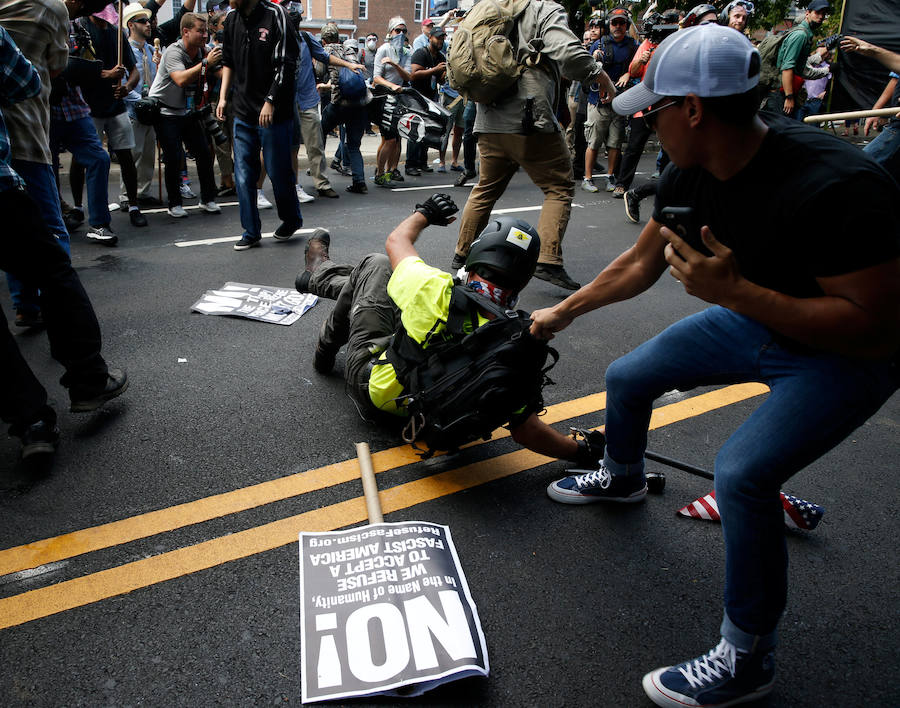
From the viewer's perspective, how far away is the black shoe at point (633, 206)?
7.46 m

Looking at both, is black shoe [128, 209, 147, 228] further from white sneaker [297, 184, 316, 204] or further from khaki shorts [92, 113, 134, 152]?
white sneaker [297, 184, 316, 204]

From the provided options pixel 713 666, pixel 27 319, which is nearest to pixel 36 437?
pixel 27 319

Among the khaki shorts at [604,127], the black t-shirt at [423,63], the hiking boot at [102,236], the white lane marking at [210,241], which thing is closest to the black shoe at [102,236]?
the hiking boot at [102,236]

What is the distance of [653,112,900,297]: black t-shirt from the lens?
4.99 ft

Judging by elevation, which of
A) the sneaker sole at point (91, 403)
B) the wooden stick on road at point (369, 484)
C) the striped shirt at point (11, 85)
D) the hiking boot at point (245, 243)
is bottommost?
the wooden stick on road at point (369, 484)

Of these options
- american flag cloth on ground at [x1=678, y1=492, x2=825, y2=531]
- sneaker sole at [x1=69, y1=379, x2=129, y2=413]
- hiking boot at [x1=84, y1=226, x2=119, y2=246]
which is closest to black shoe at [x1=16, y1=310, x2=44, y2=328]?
sneaker sole at [x1=69, y1=379, x2=129, y2=413]

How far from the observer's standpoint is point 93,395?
3145 mm

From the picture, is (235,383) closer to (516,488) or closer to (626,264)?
(516,488)

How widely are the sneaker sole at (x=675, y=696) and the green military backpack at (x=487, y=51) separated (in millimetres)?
3950

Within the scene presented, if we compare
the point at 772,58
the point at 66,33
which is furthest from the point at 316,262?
the point at 772,58

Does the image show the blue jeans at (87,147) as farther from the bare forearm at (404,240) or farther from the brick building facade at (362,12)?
the brick building facade at (362,12)

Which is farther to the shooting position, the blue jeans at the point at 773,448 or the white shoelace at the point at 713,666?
the white shoelace at the point at 713,666

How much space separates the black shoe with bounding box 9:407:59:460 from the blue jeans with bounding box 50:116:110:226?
3.55 metres

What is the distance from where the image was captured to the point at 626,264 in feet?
7.56
